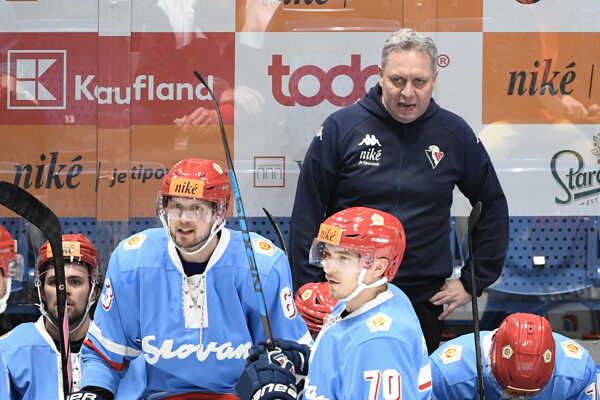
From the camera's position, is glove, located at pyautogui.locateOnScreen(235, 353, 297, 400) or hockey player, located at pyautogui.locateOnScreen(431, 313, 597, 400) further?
hockey player, located at pyautogui.locateOnScreen(431, 313, 597, 400)

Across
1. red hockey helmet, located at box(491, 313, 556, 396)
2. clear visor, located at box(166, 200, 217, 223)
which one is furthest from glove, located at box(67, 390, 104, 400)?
red hockey helmet, located at box(491, 313, 556, 396)

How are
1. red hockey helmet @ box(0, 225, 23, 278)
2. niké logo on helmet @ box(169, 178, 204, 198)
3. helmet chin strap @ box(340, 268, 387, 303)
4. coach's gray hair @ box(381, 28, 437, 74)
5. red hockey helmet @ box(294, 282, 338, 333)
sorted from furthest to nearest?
1. coach's gray hair @ box(381, 28, 437, 74)
2. red hockey helmet @ box(294, 282, 338, 333)
3. niké logo on helmet @ box(169, 178, 204, 198)
4. helmet chin strap @ box(340, 268, 387, 303)
5. red hockey helmet @ box(0, 225, 23, 278)

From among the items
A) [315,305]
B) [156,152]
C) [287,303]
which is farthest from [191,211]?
[156,152]

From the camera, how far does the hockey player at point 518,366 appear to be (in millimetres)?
3402

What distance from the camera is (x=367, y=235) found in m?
2.55

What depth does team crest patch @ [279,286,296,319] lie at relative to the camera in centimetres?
300

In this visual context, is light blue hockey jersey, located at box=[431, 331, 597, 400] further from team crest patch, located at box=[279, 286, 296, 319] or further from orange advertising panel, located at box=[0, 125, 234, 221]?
orange advertising panel, located at box=[0, 125, 234, 221]

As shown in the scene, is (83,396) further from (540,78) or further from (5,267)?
(540,78)

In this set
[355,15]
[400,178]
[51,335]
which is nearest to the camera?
[51,335]

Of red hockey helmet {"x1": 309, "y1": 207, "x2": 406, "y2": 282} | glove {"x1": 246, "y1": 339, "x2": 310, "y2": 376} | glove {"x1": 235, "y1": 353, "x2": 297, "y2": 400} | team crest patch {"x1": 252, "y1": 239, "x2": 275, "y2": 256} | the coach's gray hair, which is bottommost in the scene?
glove {"x1": 235, "y1": 353, "x2": 297, "y2": 400}

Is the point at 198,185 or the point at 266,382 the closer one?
the point at 266,382

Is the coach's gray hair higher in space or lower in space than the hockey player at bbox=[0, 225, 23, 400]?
higher

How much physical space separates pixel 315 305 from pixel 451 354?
1.96 feet

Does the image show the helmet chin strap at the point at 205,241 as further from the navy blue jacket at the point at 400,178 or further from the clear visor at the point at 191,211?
the navy blue jacket at the point at 400,178
